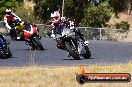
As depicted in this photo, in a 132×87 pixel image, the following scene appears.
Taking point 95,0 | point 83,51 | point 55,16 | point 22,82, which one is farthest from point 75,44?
point 95,0

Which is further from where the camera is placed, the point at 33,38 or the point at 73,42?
the point at 33,38

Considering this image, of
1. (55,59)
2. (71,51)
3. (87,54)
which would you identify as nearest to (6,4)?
(55,59)

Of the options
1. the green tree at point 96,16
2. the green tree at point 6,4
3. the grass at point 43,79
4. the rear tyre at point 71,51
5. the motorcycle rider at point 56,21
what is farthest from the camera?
the green tree at point 6,4

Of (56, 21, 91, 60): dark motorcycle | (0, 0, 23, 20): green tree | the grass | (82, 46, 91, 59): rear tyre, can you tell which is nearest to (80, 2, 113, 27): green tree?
(0, 0, 23, 20): green tree

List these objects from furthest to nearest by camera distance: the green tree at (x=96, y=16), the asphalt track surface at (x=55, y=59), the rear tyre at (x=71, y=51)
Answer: the green tree at (x=96, y=16) < the rear tyre at (x=71, y=51) < the asphalt track surface at (x=55, y=59)

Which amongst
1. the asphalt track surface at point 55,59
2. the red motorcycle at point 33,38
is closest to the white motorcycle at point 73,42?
the asphalt track surface at point 55,59

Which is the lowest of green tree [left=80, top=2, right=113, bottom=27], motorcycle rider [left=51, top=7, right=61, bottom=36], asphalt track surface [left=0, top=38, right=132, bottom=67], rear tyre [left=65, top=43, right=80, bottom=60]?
green tree [left=80, top=2, right=113, bottom=27]

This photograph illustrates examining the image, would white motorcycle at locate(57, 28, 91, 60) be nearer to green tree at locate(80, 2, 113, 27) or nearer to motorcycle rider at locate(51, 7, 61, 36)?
motorcycle rider at locate(51, 7, 61, 36)

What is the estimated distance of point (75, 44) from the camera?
64.2ft

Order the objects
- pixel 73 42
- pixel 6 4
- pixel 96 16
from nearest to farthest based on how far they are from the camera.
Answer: pixel 73 42, pixel 96 16, pixel 6 4

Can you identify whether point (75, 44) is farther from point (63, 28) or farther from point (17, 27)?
point (17, 27)

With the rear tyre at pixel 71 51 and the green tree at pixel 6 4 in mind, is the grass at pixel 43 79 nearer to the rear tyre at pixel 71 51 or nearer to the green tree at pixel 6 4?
the rear tyre at pixel 71 51

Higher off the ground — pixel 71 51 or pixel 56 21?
pixel 56 21

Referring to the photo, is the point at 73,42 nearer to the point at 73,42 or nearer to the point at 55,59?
the point at 73,42
